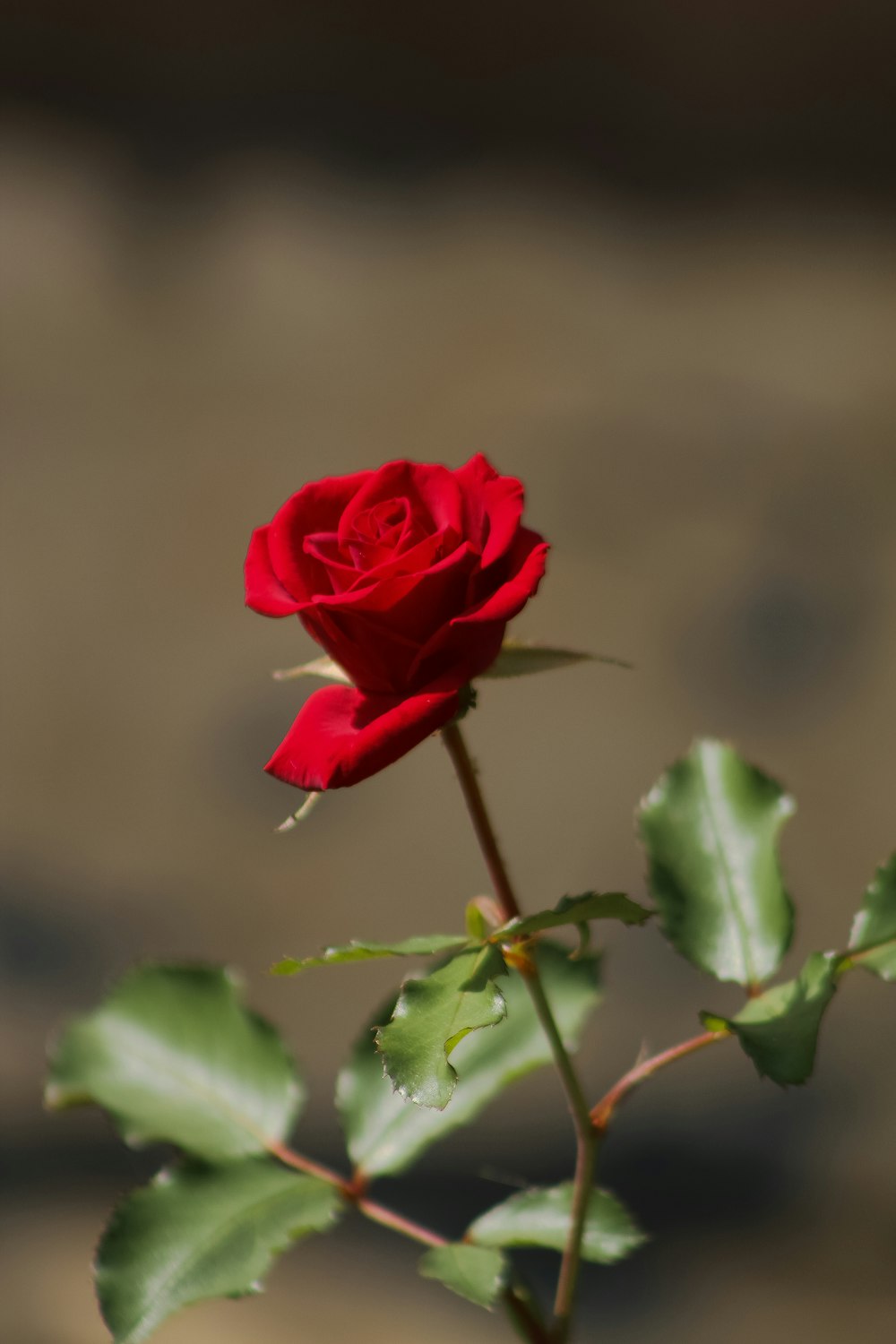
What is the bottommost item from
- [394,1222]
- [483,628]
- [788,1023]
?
[394,1222]

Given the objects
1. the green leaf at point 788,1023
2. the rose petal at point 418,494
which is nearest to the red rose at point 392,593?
the rose petal at point 418,494

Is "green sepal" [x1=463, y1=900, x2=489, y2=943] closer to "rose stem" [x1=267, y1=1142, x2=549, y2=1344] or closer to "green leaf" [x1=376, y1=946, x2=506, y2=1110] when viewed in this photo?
"green leaf" [x1=376, y1=946, x2=506, y2=1110]

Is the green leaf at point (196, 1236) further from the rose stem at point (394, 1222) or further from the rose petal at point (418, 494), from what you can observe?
the rose petal at point (418, 494)

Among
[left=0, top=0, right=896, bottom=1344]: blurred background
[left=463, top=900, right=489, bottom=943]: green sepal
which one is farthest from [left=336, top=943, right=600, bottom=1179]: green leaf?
[left=0, top=0, right=896, bottom=1344]: blurred background

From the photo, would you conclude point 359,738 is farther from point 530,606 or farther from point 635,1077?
point 530,606

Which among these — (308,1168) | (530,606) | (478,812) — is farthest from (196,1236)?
(530,606)

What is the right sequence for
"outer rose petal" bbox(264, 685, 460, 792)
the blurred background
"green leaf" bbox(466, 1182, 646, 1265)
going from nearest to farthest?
"outer rose petal" bbox(264, 685, 460, 792) < "green leaf" bbox(466, 1182, 646, 1265) < the blurred background

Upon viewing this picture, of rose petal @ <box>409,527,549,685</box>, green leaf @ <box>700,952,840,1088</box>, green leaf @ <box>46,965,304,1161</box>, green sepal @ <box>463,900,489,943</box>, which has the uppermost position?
rose petal @ <box>409,527,549,685</box>
